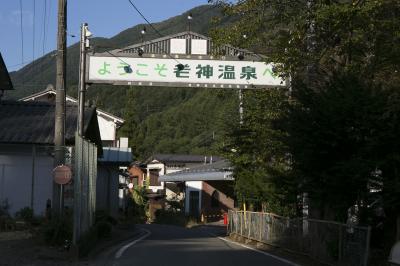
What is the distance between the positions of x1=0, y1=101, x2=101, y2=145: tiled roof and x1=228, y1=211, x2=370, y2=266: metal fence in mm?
8254

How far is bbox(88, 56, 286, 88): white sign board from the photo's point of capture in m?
22.8

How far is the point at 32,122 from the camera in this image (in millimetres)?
25938

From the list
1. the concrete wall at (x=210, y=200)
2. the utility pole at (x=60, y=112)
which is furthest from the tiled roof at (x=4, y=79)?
the concrete wall at (x=210, y=200)

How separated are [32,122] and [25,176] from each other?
2466mm

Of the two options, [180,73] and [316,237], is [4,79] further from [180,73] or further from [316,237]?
[316,237]

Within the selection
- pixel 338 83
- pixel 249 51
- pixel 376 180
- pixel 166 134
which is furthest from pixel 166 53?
pixel 166 134

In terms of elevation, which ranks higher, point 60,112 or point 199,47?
point 199,47

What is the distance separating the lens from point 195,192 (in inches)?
2295

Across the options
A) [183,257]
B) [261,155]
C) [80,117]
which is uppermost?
[80,117]

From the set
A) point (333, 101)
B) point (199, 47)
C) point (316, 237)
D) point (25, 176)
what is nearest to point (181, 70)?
point (199, 47)

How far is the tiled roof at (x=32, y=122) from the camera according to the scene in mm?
24359

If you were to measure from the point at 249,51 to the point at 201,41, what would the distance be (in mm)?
2413

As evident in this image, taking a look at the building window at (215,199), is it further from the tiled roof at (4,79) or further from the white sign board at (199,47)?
the white sign board at (199,47)

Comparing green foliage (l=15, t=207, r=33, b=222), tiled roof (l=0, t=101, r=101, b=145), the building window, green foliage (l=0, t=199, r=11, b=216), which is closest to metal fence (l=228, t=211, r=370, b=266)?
tiled roof (l=0, t=101, r=101, b=145)
